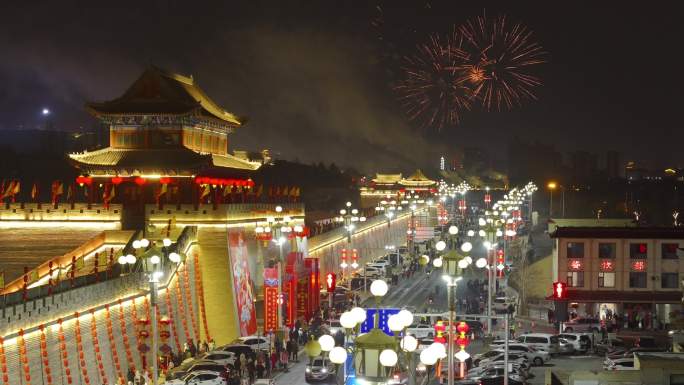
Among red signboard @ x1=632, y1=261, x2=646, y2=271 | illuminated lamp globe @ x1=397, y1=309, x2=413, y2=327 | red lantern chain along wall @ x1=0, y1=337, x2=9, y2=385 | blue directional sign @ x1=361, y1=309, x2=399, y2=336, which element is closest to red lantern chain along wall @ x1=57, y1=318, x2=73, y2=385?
red lantern chain along wall @ x1=0, y1=337, x2=9, y2=385

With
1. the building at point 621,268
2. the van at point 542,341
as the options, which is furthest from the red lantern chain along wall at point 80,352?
the building at point 621,268

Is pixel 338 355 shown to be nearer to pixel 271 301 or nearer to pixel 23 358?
pixel 23 358

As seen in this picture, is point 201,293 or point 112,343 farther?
point 201,293

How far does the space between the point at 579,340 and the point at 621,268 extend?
12.9 meters

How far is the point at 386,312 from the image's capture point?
79.7 ft

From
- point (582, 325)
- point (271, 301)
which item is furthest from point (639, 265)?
point (271, 301)

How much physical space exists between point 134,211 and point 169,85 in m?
8.29

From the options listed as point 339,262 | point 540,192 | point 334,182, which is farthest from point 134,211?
point 540,192

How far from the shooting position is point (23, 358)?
24766 mm

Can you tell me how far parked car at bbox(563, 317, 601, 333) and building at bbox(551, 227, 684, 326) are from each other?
5296 mm

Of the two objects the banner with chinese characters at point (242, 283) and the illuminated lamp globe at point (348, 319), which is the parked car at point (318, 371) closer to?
the banner with chinese characters at point (242, 283)

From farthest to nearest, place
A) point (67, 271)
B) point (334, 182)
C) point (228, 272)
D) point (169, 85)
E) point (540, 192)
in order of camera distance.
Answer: point (540, 192)
point (334, 182)
point (169, 85)
point (228, 272)
point (67, 271)

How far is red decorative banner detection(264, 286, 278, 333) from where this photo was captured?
3975cm

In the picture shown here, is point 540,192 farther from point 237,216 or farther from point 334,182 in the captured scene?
point 237,216
